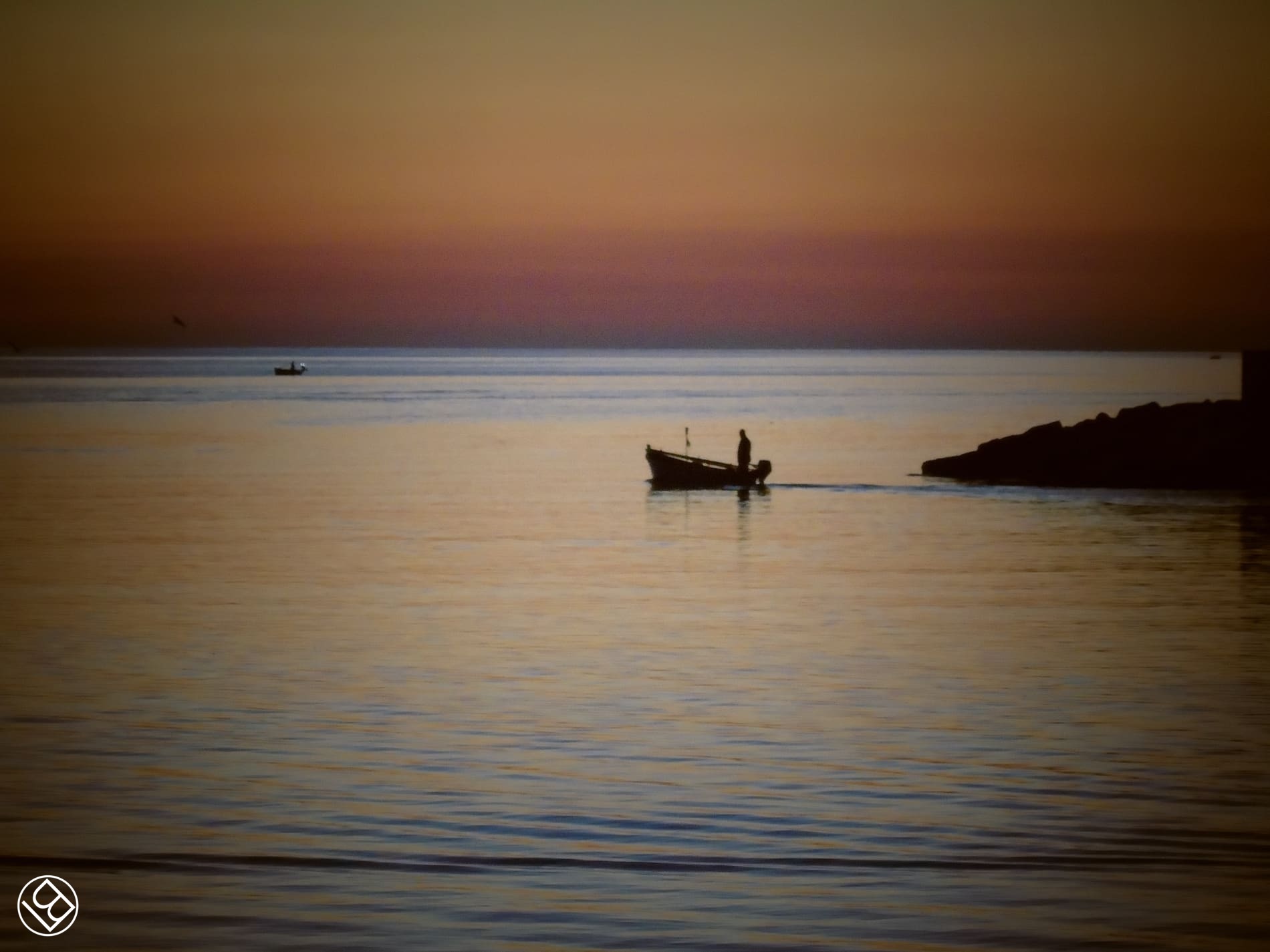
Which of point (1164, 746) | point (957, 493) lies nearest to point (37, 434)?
point (957, 493)

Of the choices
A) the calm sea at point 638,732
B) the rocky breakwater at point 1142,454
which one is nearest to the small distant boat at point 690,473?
the rocky breakwater at point 1142,454

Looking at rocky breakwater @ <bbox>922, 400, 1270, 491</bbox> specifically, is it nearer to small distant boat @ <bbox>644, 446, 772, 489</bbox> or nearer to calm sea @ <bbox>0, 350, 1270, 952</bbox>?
small distant boat @ <bbox>644, 446, 772, 489</bbox>

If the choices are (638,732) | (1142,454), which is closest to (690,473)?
(1142,454)

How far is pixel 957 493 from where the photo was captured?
160 ft

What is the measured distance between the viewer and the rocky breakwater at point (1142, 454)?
51.3 metres

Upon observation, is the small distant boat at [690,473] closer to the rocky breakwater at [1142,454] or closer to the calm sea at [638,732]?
the rocky breakwater at [1142,454]

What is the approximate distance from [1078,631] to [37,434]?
68793 millimetres

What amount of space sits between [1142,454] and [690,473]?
14727 millimetres

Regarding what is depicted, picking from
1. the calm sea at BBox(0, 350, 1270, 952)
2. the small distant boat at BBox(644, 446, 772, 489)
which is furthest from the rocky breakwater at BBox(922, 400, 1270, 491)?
the calm sea at BBox(0, 350, 1270, 952)

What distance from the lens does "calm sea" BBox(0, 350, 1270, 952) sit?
10.5 metres

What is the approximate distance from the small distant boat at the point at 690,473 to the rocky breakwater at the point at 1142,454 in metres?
8.53

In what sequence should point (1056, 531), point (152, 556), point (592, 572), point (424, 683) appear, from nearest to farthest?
point (424, 683) < point (592, 572) < point (152, 556) < point (1056, 531)

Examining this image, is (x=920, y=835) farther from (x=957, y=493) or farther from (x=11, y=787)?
(x=957, y=493)

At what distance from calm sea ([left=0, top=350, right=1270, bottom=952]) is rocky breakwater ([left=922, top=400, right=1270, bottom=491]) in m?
10.6
